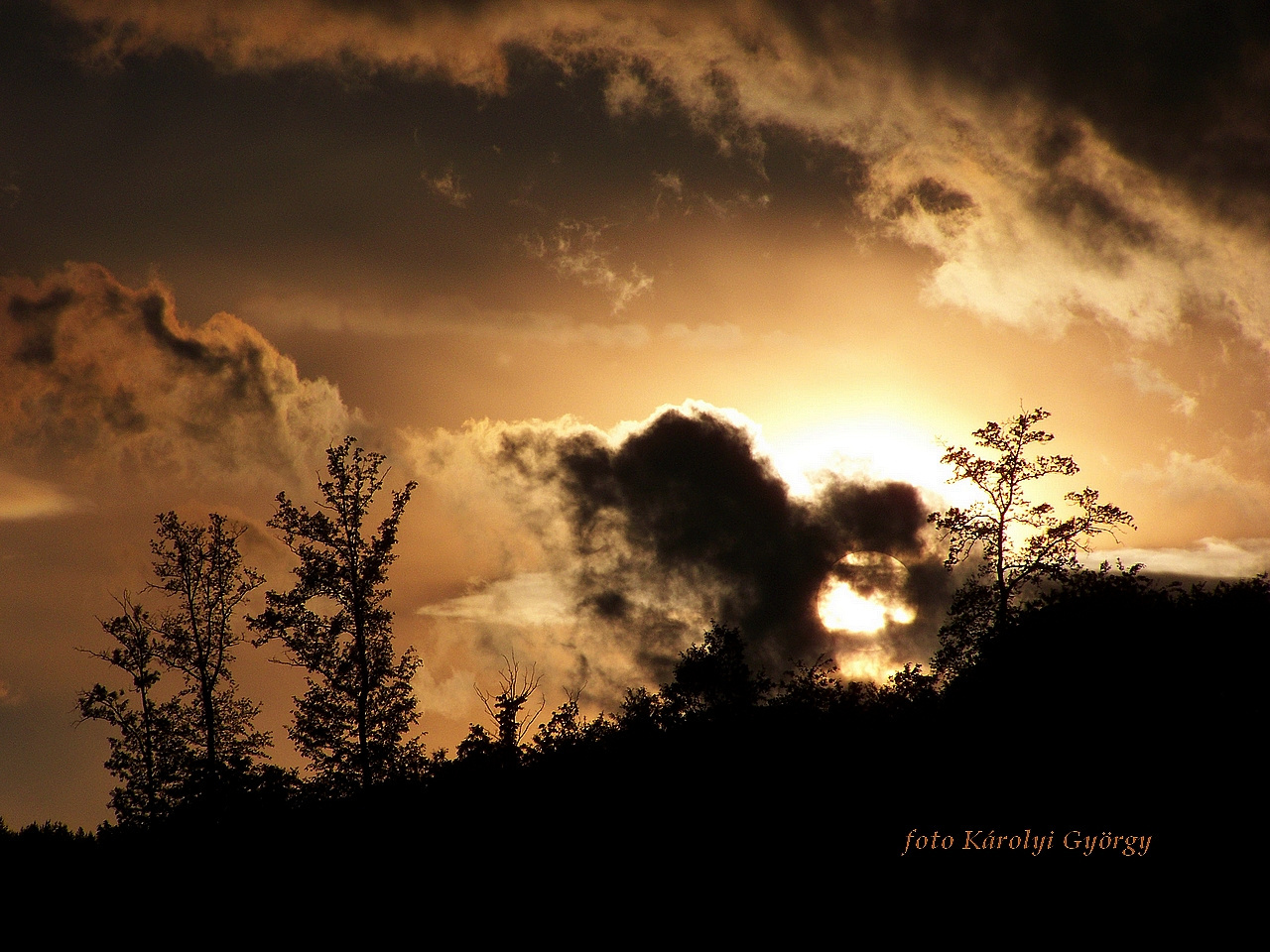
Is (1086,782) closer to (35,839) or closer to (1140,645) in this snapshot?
(1140,645)

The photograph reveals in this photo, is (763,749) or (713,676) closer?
(763,749)

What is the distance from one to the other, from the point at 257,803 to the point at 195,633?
11.1 meters

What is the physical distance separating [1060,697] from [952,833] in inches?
265

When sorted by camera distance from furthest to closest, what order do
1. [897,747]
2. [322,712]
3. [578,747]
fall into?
1. [322,712]
2. [578,747]
3. [897,747]

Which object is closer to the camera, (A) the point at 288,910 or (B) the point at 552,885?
(B) the point at 552,885

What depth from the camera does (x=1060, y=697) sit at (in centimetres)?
1997

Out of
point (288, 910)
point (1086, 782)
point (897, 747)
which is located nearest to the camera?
point (1086, 782)

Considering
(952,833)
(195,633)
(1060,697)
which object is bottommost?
(952,833)

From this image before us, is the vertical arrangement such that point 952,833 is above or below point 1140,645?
below

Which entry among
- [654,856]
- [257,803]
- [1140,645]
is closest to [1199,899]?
[654,856]

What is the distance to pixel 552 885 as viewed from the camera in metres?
16.3

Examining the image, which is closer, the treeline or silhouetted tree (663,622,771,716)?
the treeline

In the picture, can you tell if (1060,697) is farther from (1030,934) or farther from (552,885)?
(552,885)

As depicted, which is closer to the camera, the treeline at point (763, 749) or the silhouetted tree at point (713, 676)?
the treeline at point (763, 749)
